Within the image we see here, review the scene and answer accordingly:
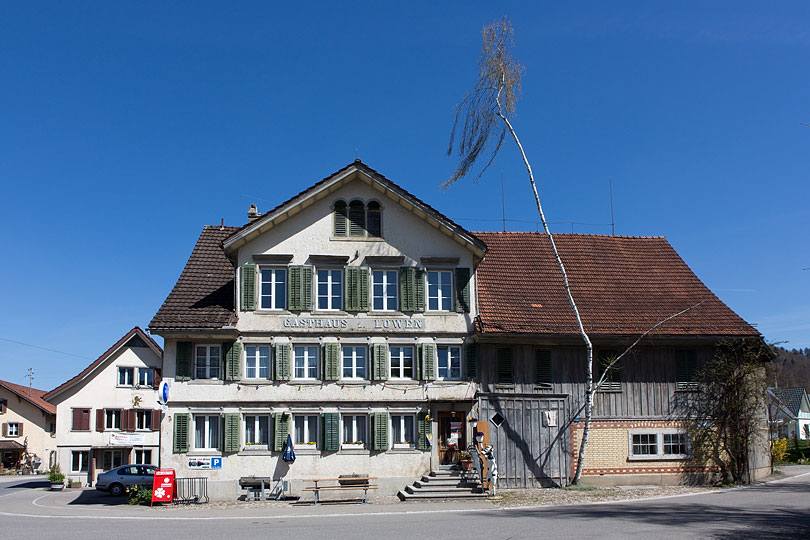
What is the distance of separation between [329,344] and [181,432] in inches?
217

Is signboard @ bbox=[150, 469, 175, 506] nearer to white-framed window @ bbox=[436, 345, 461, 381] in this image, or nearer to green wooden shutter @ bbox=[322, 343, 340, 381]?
green wooden shutter @ bbox=[322, 343, 340, 381]

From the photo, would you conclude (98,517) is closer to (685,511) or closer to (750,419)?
(685,511)

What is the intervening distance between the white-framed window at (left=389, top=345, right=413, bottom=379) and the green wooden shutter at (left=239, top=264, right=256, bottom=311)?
4.95 meters

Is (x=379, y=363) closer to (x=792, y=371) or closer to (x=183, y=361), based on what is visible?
(x=183, y=361)

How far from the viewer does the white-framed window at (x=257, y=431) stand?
2597 centimetres

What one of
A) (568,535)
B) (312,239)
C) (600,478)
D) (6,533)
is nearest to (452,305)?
(312,239)

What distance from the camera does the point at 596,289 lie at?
30125 mm

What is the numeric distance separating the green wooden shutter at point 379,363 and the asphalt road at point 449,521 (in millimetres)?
4626

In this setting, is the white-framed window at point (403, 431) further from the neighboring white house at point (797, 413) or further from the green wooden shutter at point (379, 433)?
the neighboring white house at point (797, 413)

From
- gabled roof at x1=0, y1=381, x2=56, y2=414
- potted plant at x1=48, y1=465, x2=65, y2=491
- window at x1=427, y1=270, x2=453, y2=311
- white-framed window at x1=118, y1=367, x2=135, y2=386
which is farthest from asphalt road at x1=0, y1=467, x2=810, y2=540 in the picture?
gabled roof at x1=0, y1=381, x2=56, y2=414

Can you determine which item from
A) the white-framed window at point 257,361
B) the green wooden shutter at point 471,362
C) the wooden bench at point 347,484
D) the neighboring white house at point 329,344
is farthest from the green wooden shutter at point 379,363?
the white-framed window at point 257,361

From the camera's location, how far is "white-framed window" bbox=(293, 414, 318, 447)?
26.2 metres

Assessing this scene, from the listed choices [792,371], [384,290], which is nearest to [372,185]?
[384,290]

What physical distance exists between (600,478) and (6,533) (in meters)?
18.4
